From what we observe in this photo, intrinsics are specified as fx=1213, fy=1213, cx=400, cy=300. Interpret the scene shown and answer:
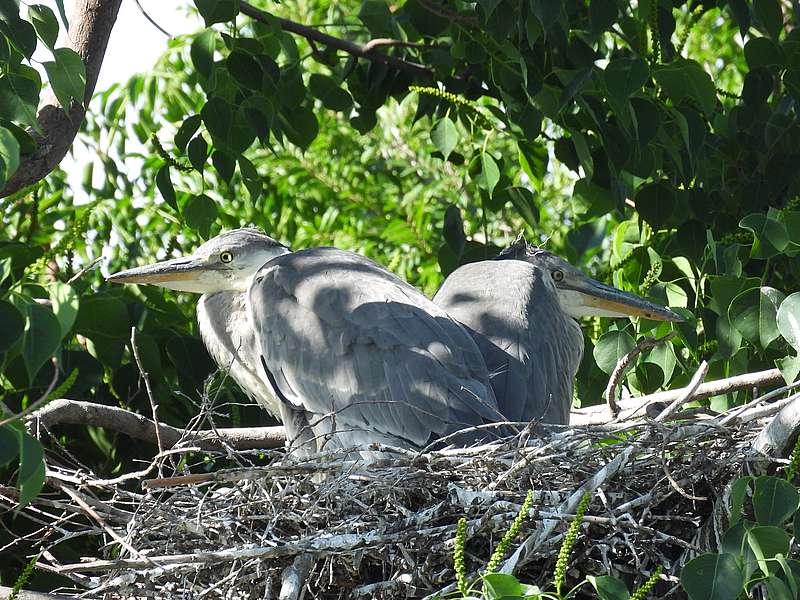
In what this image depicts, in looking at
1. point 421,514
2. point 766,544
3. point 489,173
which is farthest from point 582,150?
point 766,544

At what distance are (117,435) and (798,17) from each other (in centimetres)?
285

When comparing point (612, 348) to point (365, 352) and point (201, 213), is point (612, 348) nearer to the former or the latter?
point (365, 352)

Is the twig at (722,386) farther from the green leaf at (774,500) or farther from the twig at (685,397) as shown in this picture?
the green leaf at (774,500)

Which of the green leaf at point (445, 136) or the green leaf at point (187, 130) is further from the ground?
the green leaf at point (187, 130)

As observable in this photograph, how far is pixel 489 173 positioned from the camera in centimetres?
407

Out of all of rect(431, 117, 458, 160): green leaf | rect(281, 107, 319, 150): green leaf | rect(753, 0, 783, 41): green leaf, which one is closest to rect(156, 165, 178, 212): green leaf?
rect(281, 107, 319, 150): green leaf

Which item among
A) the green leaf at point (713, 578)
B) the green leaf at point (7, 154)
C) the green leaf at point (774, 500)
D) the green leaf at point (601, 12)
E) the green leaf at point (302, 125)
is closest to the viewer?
the green leaf at point (713, 578)

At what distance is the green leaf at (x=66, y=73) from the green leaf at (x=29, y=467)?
32.7 inches

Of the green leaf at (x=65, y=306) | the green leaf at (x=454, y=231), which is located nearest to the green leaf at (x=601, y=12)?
the green leaf at (x=454, y=231)

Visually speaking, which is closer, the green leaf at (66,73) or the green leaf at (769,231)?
the green leaf at (66,73)

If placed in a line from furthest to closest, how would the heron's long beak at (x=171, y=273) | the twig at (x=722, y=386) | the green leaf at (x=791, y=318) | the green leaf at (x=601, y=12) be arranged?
the heron's long beak at (x=171, y=273), the twig at (x=722, y=386), the green leaf at (x=601, y=12), the green leaf at (x=791, y=318)

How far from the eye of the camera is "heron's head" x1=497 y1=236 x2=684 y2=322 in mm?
4078

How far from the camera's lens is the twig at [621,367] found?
3.17 meters

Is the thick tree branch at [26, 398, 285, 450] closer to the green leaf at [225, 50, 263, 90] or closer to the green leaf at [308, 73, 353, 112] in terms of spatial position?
the green leaf at [225, 50, 263, 90]
